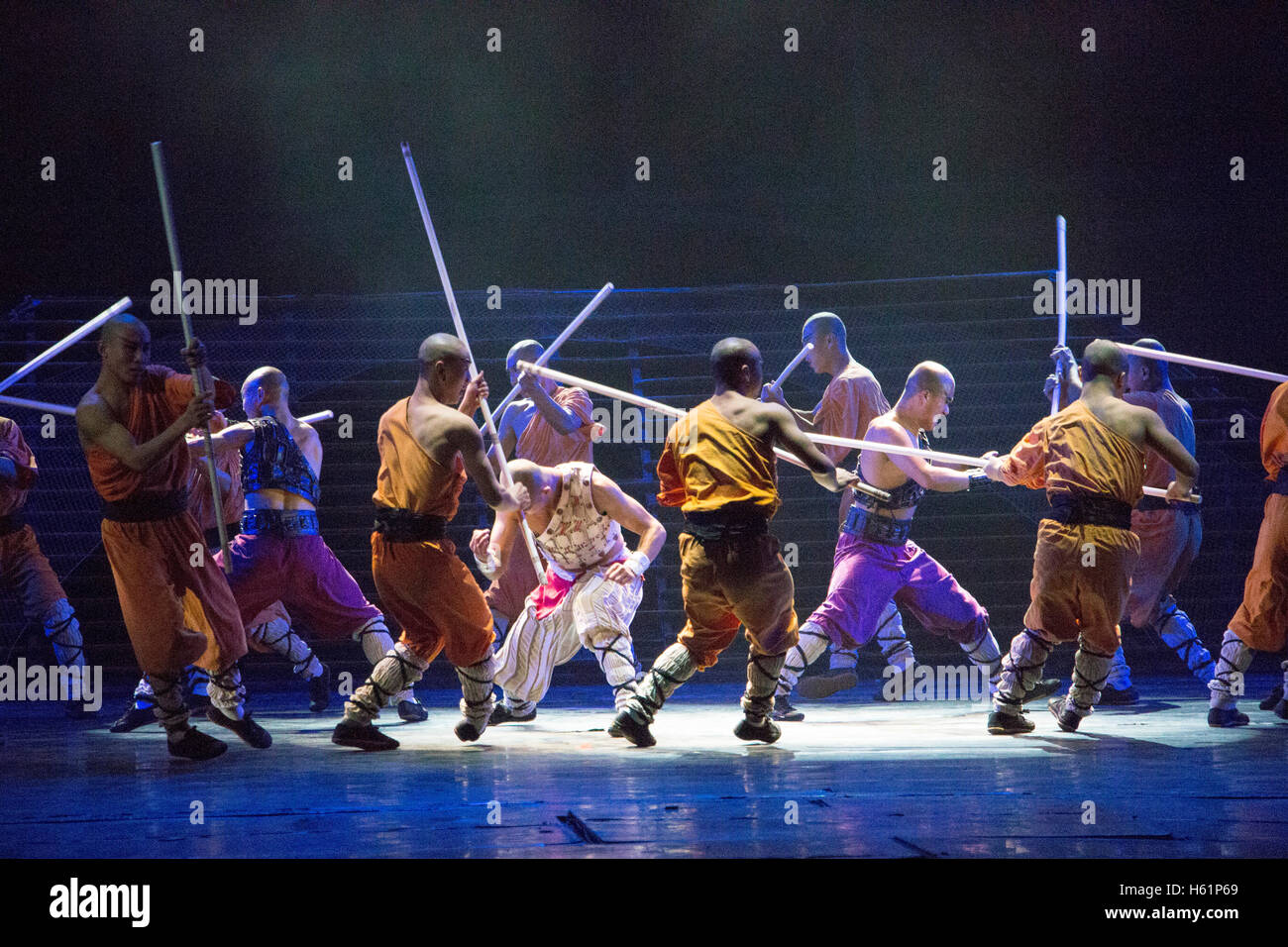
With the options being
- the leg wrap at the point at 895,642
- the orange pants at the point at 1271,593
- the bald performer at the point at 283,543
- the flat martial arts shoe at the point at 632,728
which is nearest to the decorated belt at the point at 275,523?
the bald performer at the point at 283,543

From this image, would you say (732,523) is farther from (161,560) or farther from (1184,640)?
(1184,640)

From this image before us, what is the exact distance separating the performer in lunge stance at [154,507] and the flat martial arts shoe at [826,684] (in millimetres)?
2861

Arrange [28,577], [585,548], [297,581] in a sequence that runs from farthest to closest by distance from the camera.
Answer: [28,577], [297,581], [585,548]

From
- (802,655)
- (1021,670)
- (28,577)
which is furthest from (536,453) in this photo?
(1021,670)

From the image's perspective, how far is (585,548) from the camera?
17.6 feet

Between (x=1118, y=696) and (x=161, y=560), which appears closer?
(x=161, y=560)

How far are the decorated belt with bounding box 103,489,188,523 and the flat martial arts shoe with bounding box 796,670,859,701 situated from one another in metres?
3.18

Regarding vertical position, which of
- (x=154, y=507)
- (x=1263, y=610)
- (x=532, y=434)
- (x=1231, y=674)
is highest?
(x=532, y=434)

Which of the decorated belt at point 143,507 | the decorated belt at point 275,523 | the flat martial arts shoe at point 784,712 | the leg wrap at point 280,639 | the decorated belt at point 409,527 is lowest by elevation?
the flat martial arts shoe at point 784,712

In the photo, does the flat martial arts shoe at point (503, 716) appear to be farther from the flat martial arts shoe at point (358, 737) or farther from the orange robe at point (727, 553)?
the orange robe at point (727, 553)

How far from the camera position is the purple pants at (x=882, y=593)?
5.85m

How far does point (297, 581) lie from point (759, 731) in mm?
2283

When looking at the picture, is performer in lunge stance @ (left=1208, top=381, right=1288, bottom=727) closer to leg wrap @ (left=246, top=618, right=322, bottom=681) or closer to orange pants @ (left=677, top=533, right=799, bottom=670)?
orange pants @ (left=677, top=533, right=799, bottom=670)

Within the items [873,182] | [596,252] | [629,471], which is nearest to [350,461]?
[629,471]
